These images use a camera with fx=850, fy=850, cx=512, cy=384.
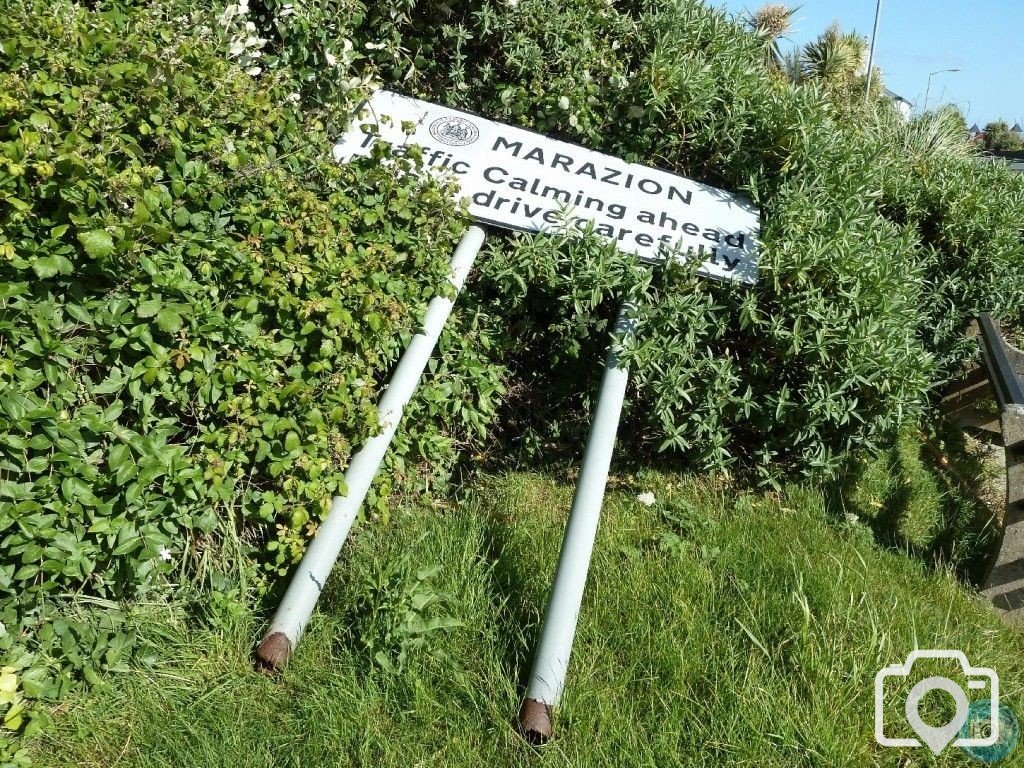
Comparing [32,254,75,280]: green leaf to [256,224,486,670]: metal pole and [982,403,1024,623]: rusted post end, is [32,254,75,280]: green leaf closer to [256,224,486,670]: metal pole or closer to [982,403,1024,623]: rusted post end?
[256,224,486,670]: metal pole

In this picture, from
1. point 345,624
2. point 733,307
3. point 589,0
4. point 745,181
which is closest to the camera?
point 345,624

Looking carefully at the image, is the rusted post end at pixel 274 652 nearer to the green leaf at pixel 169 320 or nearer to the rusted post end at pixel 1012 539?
the green leaf at pixel 169 320

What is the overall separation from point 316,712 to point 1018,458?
292 cm

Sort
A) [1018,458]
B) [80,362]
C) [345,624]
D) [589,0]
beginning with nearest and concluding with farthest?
1. [80,362]
2. [345,624]
3. [1018,458]
4. [589,0]

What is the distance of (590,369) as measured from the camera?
422 centimetres

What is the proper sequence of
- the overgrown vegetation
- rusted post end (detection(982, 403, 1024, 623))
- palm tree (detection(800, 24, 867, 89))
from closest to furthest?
the overgrown vegetation
rusted post end (detection(982, 403, 1024, 623))
palm tree (detection(800, 24, 867, 89))

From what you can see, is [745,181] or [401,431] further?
[745,181]

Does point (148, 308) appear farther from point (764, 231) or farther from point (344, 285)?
point (764, 231)

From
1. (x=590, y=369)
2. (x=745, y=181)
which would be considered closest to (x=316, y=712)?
(x=590, y=369)

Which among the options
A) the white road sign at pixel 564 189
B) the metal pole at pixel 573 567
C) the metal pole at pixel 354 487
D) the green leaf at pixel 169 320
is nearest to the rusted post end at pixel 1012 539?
the white road sign at pixel 564 189

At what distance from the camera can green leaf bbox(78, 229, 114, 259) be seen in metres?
2.48


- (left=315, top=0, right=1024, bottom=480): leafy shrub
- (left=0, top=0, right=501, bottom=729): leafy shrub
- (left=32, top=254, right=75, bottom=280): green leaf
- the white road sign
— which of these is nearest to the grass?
(left=0, top=0, right=501, bottom=729): leafy shrub

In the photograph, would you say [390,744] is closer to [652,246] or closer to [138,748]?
[138,748]

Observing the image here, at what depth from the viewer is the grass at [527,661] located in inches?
99.0
